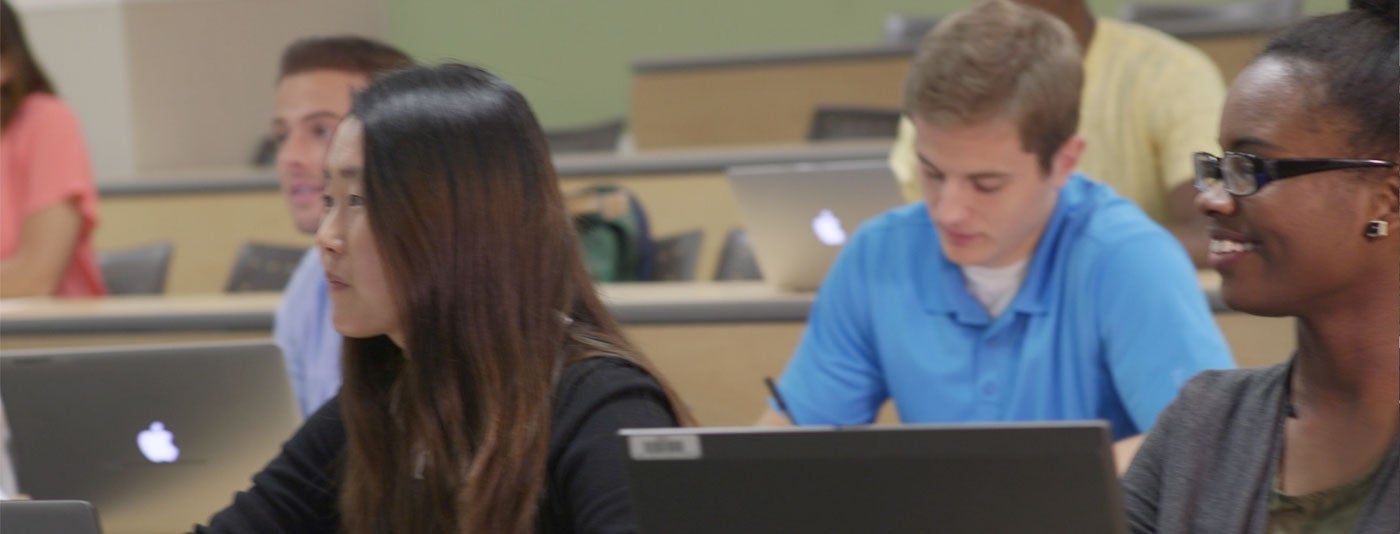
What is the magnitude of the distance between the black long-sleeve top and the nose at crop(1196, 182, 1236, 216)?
1.55 ft

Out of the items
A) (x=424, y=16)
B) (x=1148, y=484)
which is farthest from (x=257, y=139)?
(x=1148, y=484)

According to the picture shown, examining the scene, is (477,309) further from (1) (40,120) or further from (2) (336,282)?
(1) (40,120)

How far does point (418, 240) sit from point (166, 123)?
5390mm

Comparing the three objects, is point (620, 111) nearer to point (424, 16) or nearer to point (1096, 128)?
point (424, 16)

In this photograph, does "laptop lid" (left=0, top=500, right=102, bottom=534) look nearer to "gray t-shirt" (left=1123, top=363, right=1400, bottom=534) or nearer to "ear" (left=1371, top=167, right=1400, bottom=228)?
"gray t-shirt" (left=1123, top=363, right=1400, bottom=534)

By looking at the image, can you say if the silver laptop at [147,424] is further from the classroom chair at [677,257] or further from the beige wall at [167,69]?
the beige wall at [167,69]

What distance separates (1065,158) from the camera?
2012mm

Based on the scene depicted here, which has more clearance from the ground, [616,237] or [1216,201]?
[1216,201]

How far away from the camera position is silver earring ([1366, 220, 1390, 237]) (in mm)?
1184

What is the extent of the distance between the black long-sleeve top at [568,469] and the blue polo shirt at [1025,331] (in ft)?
2.16

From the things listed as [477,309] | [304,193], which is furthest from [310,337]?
[477,309]

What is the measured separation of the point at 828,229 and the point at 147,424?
1.20 metres

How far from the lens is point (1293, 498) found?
1.23 m

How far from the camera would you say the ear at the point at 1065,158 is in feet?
6.57
